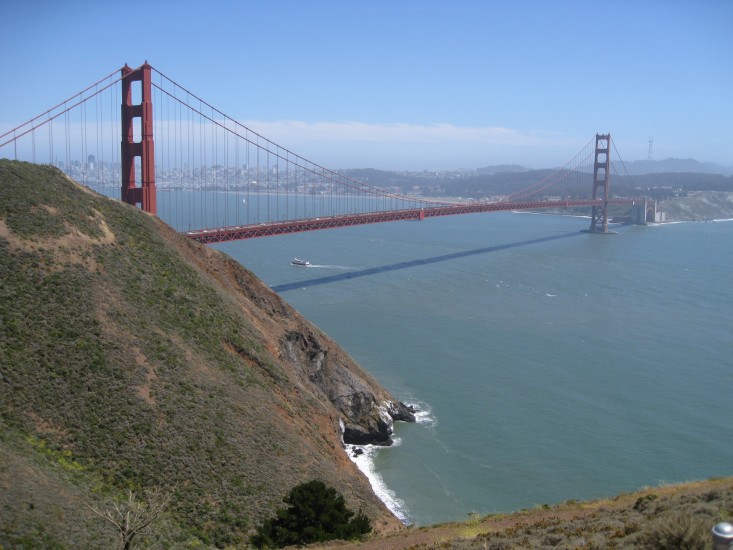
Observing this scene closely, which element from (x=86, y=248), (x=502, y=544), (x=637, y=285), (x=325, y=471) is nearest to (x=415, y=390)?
(x=325, y=471)

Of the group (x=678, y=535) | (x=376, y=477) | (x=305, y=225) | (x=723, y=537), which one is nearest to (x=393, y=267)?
(x=305, y=225)

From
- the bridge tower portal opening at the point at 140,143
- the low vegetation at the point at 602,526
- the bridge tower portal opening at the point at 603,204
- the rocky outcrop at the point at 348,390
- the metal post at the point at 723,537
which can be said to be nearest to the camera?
the metal post at the point at 723,537

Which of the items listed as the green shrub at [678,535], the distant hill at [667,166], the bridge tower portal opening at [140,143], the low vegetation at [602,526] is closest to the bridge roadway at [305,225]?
the bridge tower portal opening at [140,143]

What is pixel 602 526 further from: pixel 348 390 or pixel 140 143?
pixel 140 143

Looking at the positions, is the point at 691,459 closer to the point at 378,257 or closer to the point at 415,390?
the point at 415,390

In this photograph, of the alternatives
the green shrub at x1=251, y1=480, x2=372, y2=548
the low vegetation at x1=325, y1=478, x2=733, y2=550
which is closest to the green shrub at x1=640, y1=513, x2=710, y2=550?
the low vegetation at x1=325, y1=478, x2=733, y2=550

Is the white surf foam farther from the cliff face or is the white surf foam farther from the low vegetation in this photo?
the low vegetation

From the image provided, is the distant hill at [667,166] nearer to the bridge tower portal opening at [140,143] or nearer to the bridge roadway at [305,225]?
the bridge roadway at [305,225]
